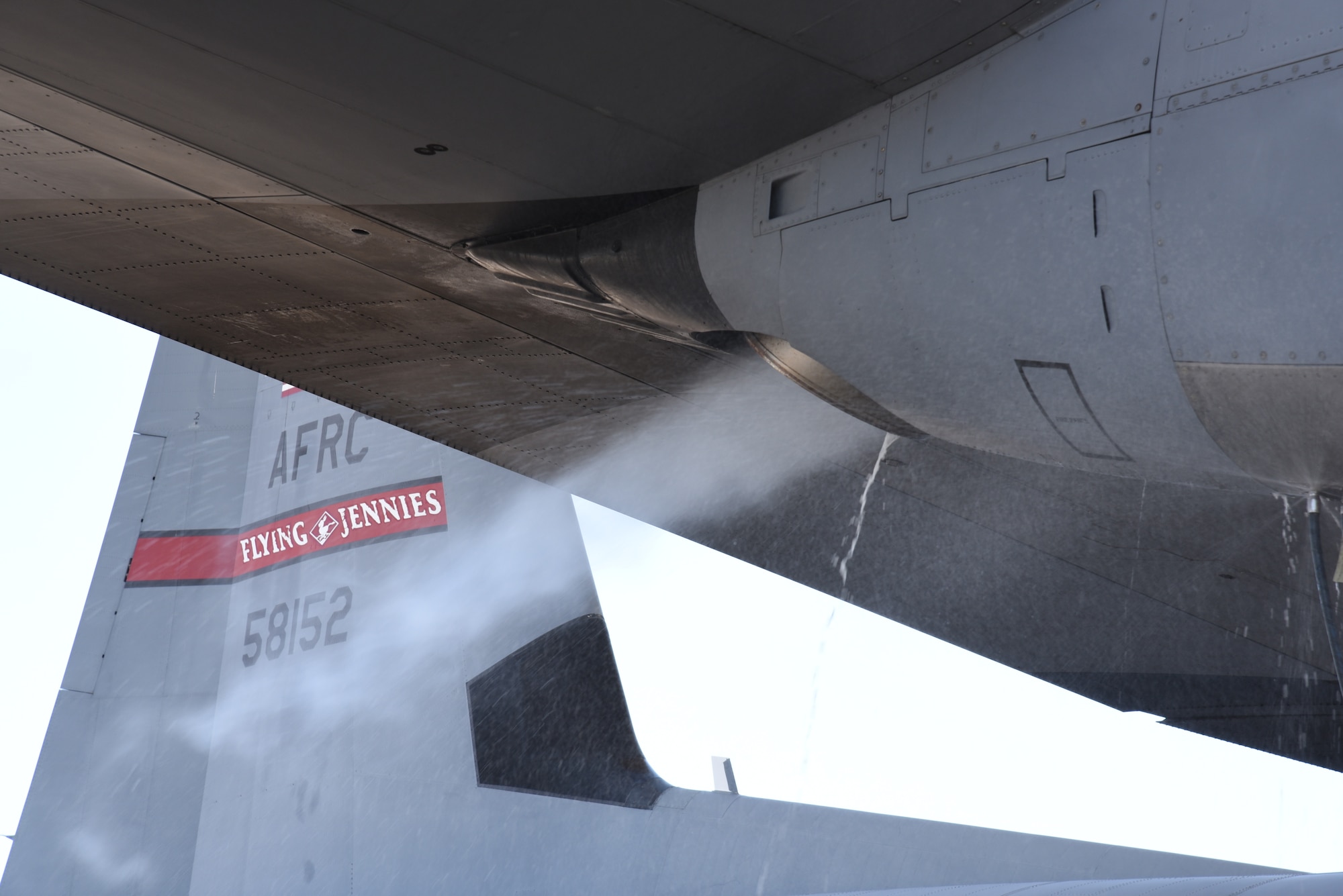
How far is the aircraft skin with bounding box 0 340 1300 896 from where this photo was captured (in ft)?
19.3

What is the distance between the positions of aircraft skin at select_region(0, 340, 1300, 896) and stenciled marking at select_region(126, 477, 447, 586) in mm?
18

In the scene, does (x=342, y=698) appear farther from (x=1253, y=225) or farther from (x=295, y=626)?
(x=1253, y=225)

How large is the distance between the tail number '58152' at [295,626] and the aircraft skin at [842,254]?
2863mm

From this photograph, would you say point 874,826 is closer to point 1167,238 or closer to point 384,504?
point 1167,238

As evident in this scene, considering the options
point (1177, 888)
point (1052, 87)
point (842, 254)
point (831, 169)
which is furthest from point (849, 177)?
point (1177, 888)

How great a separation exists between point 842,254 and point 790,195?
25 cm

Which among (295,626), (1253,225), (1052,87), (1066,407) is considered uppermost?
(1052,87)

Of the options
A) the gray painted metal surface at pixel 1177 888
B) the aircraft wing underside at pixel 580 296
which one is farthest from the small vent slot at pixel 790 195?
the gray painted metal surface at pixel 1177 888

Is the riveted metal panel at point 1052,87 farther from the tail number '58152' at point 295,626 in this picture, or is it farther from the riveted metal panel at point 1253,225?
the tail number '58152' at point 295,626

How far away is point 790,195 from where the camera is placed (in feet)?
8.69

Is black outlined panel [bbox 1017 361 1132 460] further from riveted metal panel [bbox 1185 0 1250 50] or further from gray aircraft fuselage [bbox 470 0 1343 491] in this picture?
riveted metal panel [bbox 1185 0 1250 50]

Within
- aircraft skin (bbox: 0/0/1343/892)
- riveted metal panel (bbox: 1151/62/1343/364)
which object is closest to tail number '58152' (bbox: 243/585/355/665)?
aircraft skin (bbox: 0/0/1343/892)

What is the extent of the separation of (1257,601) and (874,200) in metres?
2.37

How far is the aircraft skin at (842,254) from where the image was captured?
201cm
